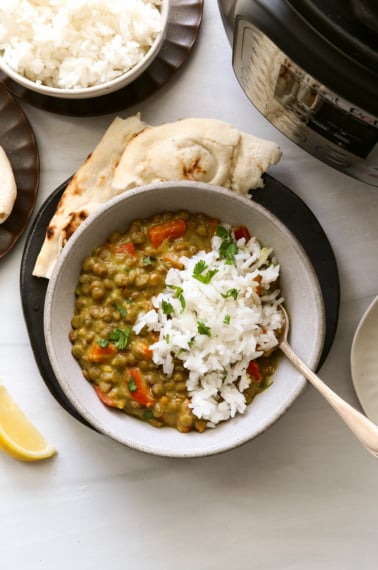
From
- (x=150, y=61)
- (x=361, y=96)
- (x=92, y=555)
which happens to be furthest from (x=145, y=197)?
(x=92, y=555)

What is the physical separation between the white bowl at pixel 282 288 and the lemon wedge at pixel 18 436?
40 centimetres

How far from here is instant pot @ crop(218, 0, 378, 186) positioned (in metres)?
1.43

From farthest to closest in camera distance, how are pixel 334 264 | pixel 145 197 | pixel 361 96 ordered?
pixel 334 264 < pixel 145 197 < pixel 361 96

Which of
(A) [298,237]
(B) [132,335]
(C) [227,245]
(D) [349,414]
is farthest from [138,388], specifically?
(A) [298,237]

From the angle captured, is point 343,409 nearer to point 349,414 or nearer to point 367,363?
point 349,414

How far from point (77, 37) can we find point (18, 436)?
1.35 metres

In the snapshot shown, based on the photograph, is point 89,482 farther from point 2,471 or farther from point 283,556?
point 283,556

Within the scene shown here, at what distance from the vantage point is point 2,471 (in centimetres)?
254

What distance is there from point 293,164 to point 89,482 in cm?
133

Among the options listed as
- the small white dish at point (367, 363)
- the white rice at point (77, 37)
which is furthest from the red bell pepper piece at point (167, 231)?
the small white dish at point (367, 363)

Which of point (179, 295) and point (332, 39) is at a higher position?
point (332, 39)

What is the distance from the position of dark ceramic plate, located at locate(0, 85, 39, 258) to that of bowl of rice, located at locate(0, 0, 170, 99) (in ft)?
0.56

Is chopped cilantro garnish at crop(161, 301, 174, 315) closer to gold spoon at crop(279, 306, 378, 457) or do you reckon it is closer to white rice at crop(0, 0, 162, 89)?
gold spoon at crop(279, 306, 378, 457)

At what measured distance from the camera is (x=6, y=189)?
2381 millimetres
